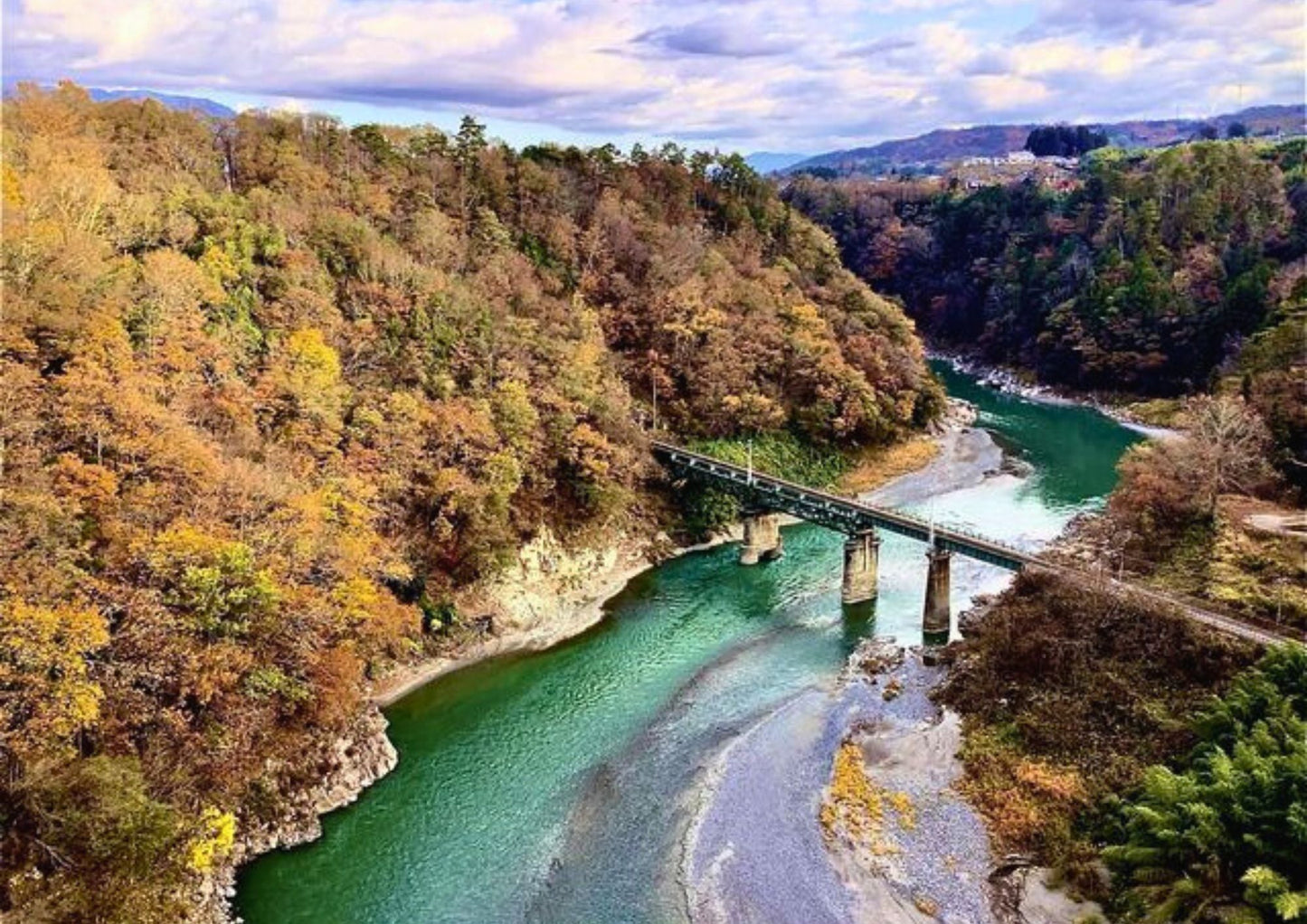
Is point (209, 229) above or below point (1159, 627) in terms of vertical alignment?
above

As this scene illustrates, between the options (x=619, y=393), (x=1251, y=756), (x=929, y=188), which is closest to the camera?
(x=1251, y=756)

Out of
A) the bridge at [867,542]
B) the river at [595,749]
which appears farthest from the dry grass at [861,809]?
the bridge at [867,542]

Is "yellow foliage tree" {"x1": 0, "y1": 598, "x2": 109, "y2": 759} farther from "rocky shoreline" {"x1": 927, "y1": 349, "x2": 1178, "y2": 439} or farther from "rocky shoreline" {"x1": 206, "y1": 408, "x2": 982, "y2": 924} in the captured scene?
"rocky shoreline" {"x1": 927, "y1": 349, "x2": 1178, "y2": 439}

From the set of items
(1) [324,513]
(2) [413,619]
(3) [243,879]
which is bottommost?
(3) [243,879]

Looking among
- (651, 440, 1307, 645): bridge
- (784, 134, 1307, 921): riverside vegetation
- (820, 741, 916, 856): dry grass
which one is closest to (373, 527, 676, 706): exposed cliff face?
(651, 440, 1307, 645): bridge

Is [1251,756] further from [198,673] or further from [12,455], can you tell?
[12,455]

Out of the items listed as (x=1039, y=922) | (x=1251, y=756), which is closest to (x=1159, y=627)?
(x=1251, y=756)

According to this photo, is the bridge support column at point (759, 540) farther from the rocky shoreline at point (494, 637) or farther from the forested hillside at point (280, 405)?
the forested hillside at point (280, 405)
